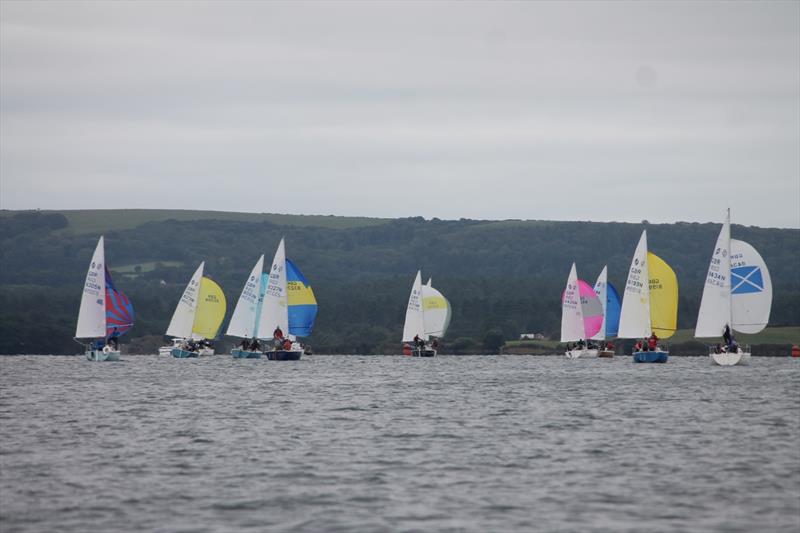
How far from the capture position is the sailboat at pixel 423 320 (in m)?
115

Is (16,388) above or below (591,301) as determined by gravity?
below

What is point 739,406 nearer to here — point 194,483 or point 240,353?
point 194,483

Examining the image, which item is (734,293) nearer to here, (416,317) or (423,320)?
(416,317)

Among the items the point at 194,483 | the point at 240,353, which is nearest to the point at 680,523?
the point at 194,483

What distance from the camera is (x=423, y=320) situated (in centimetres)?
11675

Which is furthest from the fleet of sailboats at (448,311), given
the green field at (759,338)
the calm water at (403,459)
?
the calm water at (403,459)

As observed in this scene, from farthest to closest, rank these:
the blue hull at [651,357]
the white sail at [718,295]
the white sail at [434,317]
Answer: the white sail at [434,317] < the blue hull at [651,357] < the white sail at [718,295]

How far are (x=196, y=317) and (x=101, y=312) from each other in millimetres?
16626

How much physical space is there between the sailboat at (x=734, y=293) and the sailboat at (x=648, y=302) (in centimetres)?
967

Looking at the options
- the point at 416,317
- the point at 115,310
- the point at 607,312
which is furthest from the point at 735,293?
the point at 416,317

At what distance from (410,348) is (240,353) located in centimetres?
2180

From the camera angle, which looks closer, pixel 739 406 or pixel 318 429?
pixel 318 429

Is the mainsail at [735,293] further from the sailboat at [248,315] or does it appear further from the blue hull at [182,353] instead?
the blue hull at [182,353]

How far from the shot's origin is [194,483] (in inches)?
1059
